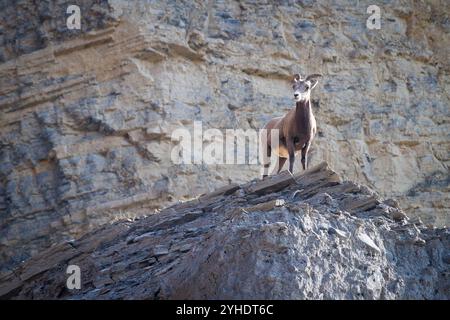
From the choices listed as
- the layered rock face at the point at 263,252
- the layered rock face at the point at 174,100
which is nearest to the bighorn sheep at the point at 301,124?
the layered rock face at the point at 263,252

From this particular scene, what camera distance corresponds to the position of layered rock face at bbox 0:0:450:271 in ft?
66.2

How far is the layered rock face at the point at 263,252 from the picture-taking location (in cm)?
1030

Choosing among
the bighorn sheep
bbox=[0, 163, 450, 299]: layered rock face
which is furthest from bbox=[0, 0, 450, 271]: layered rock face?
bbox=[0, 163, 450, 299]: layered rock face

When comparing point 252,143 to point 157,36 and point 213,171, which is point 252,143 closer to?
point 213,171

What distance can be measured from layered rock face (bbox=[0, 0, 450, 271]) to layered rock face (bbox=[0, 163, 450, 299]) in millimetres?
5992

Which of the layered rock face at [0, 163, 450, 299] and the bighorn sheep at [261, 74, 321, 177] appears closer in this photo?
the layered rock face at [0, 163, 450, 299]

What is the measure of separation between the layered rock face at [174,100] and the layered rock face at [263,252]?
5992 millimetres

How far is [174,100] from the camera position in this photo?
20891 mm

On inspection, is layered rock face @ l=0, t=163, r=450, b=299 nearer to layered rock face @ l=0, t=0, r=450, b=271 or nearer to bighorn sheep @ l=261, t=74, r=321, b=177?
bighorn sheep @ l=261, t=74, r=321, b=177

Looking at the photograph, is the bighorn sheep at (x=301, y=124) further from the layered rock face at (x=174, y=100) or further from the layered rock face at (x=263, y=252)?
the layered rock face at (x=174, y=100)

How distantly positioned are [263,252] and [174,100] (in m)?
10.9

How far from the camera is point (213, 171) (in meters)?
20.2

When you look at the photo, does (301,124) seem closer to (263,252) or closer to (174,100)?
(263,252)
